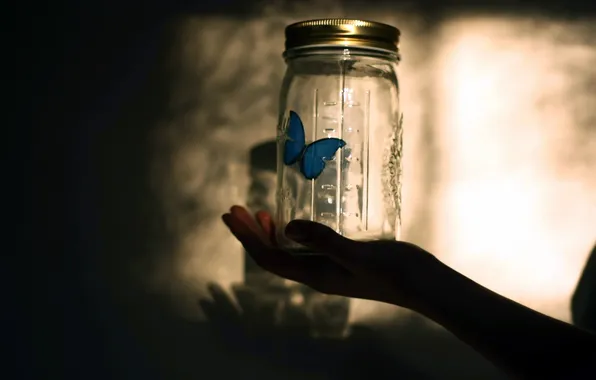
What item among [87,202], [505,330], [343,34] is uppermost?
[343,34]

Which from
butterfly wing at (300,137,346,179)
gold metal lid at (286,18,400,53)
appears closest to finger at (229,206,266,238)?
butterfly wing at (300,137,346,179)

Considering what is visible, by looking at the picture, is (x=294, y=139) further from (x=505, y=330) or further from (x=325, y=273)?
(x=505, y=330)

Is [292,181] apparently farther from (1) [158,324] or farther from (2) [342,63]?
(1) [158,324]

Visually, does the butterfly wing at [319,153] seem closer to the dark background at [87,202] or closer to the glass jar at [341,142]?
the glass jar at [341,142]

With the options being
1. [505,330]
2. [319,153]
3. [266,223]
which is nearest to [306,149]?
[319,153]

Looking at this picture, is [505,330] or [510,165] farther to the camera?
[510,165]

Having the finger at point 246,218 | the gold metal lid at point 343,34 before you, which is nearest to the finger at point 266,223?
the finger at point 246,218

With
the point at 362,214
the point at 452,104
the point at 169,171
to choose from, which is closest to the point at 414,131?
the point at 452,104
